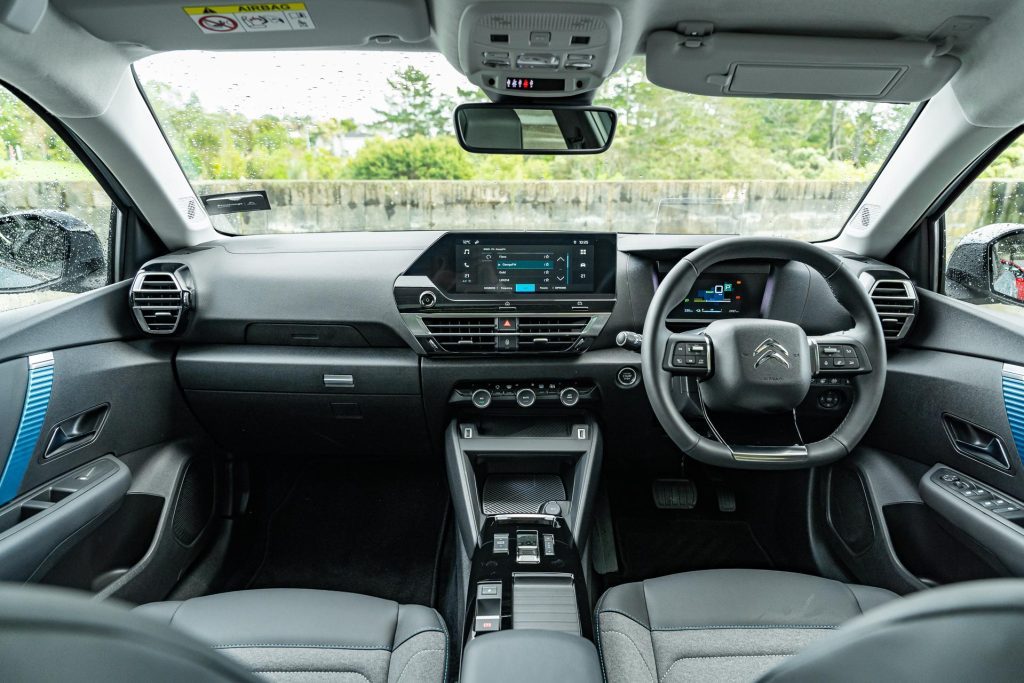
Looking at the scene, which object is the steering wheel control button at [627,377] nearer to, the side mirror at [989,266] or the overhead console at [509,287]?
the overhead console at [509,287]

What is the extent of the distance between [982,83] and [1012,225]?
25.8 inches

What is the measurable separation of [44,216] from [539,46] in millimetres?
1952

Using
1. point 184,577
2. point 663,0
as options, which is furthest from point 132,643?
point 184,577

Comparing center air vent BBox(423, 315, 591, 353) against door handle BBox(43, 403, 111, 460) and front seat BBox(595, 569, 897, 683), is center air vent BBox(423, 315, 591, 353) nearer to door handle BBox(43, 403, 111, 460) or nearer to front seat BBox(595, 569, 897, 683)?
front seat BBox(595, 569, 897, 683)

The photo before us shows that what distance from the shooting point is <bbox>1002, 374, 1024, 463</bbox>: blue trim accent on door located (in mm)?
2096

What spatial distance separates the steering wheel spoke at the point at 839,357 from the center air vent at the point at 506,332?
0.87m

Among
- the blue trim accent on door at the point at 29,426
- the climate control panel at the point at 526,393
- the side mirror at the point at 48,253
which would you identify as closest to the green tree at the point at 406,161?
the climate control panel at the point at 526,393

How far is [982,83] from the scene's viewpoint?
2.15 m

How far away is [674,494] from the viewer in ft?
10.8

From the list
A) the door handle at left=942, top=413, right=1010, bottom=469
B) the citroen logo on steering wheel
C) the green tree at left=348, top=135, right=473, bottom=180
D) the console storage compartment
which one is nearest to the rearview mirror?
the green tree at left=348, top=135, right=473, bottom=180

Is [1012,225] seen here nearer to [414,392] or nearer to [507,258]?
[507,258]

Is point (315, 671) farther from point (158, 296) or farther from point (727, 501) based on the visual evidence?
point (727, 501)

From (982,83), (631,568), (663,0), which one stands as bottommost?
(631,568)

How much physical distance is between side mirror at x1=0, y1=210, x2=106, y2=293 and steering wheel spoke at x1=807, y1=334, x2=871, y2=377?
2718mm
